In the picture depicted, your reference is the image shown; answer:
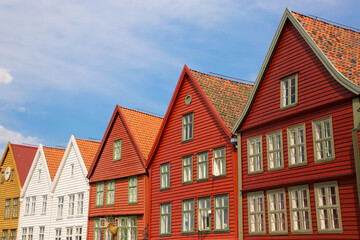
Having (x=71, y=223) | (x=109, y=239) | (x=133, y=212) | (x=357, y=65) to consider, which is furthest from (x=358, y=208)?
(x=71, y=223)

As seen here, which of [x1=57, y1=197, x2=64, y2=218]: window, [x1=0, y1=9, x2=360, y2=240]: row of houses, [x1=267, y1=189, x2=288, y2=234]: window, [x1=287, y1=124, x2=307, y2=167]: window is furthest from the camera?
[x1=57, y1=197, x2=64, y2=218]: window

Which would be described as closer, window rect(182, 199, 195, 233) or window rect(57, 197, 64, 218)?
window rect(182, 199, 195, 233)

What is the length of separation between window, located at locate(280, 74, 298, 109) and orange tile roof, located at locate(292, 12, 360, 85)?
2154 millimetres

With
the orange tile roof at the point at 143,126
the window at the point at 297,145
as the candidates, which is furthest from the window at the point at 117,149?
the window at the point at 297,145

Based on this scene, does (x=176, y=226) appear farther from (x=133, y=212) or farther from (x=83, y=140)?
(x=83, y=140)

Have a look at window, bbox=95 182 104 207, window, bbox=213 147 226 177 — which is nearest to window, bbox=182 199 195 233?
window, bbox=213 147 226 177

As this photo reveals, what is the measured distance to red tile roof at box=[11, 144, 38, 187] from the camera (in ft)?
165

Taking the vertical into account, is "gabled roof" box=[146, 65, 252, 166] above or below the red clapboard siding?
above

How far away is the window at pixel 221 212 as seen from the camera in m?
27.4

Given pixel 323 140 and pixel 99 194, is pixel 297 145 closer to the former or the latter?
pixel 323 140

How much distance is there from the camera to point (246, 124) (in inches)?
1064

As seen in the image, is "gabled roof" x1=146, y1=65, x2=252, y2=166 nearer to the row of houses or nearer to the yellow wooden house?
the row of houses

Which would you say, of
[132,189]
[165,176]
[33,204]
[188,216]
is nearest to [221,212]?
[188,216]

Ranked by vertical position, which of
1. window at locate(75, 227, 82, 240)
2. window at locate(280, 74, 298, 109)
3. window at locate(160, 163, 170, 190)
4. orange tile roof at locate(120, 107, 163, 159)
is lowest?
window at locate(75, 227, 82, 240)
